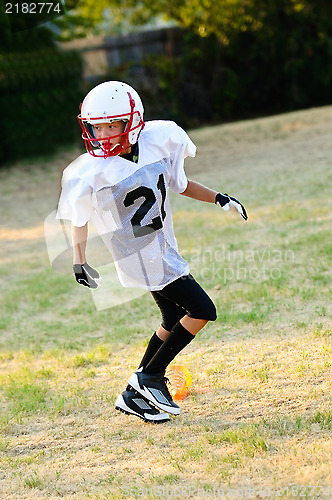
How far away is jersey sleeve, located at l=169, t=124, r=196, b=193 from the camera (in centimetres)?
315

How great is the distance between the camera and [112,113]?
9.64ft

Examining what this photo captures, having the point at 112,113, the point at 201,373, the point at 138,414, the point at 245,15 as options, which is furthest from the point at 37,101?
the point at 138,414

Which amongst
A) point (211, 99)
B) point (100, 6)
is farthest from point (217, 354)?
point (100, 6)

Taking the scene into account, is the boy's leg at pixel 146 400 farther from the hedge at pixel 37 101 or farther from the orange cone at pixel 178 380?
the hedge at pixel 37 101

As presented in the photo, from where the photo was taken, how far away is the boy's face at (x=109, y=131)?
2.97 metres

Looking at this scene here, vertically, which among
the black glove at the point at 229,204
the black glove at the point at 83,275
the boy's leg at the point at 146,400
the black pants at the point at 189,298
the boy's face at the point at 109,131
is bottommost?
the boy's leg at the point at 146,400

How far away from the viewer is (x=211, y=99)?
53.8 ft

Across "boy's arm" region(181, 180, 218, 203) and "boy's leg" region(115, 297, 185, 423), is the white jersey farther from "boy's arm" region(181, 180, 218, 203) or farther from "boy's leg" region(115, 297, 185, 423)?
"boy's leg" region(115, 297, 185, 423)

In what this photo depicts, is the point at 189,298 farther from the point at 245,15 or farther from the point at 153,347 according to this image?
the point at 245,15

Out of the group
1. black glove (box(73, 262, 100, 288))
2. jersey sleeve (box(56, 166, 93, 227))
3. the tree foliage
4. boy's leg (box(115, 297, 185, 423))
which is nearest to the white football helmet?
jersey sleeve (box(56, 166, 93, 227))

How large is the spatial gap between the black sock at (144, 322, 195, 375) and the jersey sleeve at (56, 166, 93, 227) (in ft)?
2.29

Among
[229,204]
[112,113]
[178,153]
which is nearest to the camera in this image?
[112,113]

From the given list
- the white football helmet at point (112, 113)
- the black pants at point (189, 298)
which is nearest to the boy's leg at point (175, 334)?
the black pants at point (189, 298)

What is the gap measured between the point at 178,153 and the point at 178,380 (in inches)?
47.0
